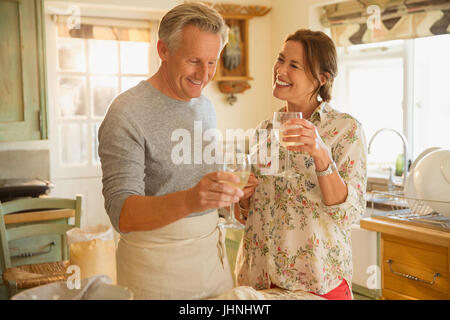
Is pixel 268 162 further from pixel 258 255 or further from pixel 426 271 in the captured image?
pixel 426 271

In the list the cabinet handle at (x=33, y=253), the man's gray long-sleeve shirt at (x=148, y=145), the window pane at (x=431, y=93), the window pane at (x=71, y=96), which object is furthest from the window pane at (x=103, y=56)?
the man's gray long-sleeve shirt at (x=148, y=145)

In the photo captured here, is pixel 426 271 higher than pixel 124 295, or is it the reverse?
pixel 124 295

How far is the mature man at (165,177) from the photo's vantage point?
1112 millimetres

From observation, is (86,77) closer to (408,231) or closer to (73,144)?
(73,144)

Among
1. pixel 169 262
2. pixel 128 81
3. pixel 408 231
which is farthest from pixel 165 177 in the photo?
pixel 128 81

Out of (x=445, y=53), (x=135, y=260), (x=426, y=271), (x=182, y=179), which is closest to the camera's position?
(x=135, y=260)

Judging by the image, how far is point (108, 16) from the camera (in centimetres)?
394

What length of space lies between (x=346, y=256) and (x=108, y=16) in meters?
3.04

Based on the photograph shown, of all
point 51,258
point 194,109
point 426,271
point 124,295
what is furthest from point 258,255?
point 51,258

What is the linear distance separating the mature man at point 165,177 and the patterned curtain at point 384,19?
2.38 m

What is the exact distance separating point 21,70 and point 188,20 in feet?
Result: 7.50

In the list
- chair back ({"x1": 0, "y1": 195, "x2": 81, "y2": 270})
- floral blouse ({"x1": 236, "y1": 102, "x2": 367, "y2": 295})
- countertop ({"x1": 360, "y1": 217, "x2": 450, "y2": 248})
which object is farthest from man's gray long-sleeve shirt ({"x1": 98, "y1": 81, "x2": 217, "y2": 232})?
chair back ({"x1": 0, "y1": 195, "x2": 81, "y2": 270})

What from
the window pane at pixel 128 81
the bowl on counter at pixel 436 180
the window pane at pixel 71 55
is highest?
the window pane at pixel 71 55

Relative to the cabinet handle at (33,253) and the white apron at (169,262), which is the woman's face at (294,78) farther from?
the cabinet handle at (33,253)
